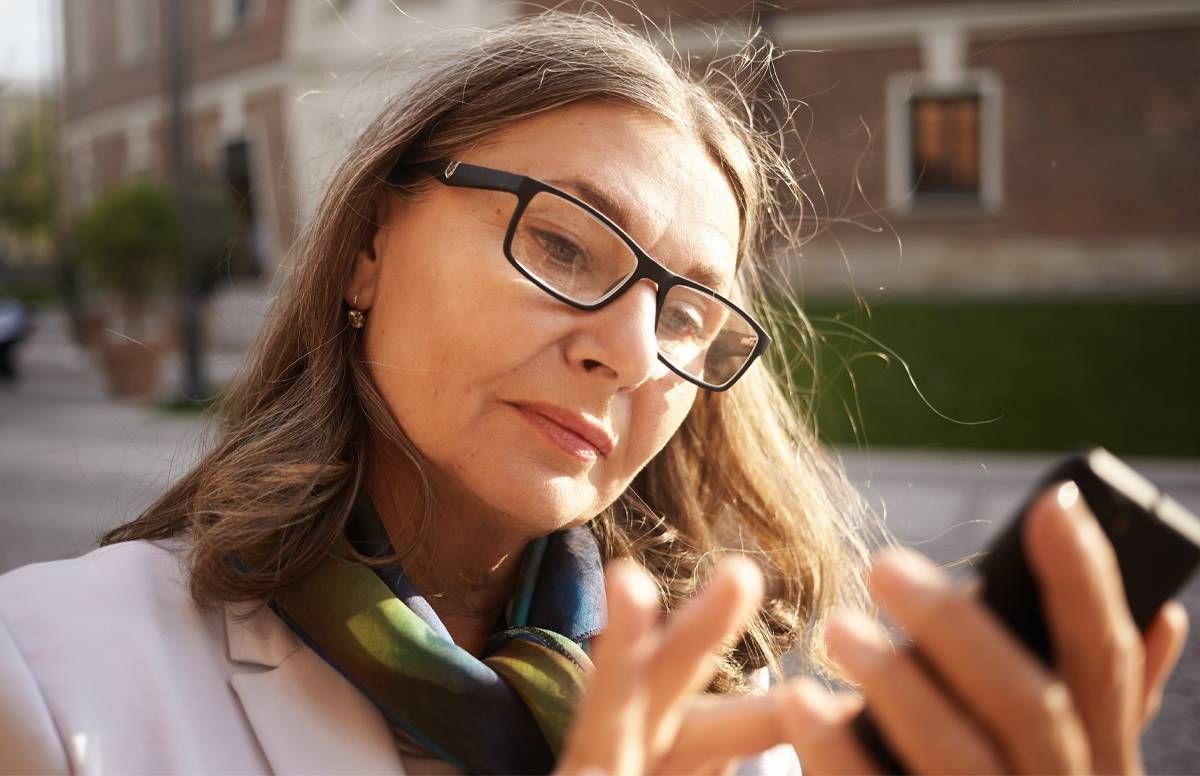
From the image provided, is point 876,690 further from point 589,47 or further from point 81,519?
point 81,519

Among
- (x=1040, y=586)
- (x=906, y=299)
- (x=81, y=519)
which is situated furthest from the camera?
(x=906, y=299)

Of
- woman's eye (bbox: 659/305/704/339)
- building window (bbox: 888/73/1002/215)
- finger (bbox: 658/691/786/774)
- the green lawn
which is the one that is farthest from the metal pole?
finger (bbox: 658/691/786/774)

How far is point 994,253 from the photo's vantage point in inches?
675

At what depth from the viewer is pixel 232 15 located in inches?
912

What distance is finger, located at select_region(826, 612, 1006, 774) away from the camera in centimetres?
80

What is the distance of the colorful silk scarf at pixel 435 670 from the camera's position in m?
1.39

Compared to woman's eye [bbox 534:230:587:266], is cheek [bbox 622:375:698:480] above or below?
below

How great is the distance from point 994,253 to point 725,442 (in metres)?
16.2

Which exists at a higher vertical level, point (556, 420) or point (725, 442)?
point (556, 420)

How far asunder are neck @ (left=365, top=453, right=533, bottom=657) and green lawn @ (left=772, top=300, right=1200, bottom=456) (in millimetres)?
5355

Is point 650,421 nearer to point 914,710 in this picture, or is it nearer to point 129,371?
point 914,710

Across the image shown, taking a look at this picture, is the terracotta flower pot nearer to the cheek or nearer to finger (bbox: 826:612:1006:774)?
the cheek

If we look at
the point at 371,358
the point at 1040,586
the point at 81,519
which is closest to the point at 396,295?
the point at 371,358

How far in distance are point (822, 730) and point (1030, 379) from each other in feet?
34.0
